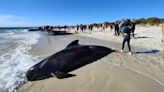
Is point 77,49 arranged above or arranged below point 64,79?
above

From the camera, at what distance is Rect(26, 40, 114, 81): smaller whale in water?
7.69 metres

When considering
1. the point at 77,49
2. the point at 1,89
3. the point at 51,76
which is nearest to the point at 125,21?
the point at 77,49

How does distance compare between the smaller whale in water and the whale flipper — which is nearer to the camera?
the whale flipper

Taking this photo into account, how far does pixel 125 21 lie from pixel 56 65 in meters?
5.15

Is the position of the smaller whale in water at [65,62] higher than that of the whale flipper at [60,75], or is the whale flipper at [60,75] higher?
the smaller whale in water at [65,62]

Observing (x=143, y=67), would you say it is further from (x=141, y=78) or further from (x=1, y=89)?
(x=1, y=89)

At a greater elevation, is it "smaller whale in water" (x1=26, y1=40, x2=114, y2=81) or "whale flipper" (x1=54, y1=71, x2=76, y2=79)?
"smaller whale in water" (x1=26, y1=40, x2=114, y2=81)

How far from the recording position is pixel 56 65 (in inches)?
324

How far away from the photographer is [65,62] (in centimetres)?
858

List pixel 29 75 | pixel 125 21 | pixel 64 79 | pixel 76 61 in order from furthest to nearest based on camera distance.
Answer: pixel 125 21 → pixel 76 61 → pixel 29 75 → pixel 64 79

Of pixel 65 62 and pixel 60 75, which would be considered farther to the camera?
pixel 65 62

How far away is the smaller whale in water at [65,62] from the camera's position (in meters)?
7.69

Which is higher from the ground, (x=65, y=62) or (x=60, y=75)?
(x=65, y=62)

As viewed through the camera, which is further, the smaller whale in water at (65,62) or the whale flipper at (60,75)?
the smaller whale in water at (65,62)
